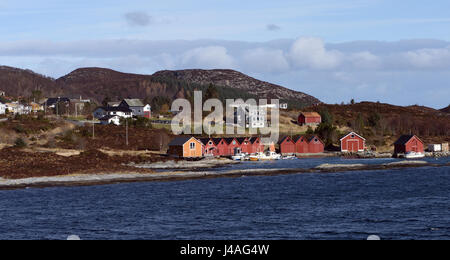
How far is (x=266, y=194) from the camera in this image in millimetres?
50531

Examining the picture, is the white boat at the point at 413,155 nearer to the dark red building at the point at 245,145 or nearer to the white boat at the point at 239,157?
the white boat at the point at 239,157

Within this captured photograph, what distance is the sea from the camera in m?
31.6

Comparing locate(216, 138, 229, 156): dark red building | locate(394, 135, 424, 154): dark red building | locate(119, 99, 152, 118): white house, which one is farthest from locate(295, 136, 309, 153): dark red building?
locate(119, 99, 152, 118): white house

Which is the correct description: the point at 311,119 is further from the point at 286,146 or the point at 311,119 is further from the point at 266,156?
the point at 266,156

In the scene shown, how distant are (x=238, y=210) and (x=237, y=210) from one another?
73 millimetres

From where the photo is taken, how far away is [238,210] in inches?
1618

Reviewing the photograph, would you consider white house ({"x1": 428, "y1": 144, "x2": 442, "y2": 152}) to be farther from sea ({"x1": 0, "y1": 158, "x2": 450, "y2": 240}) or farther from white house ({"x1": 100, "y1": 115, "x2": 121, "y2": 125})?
white house ({"x1": 100, "y1": 115, "x2": 121, "y2": 125})

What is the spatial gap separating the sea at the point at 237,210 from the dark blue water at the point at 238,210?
0.17 ft

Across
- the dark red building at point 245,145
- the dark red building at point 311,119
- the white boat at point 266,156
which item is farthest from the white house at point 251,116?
the white boat at point 266,156

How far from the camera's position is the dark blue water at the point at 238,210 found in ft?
105

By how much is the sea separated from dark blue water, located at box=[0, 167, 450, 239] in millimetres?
53

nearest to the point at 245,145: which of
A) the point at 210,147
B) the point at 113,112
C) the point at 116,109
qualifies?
the point at 210,147
